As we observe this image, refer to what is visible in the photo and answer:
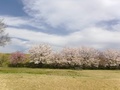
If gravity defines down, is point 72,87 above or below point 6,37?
below

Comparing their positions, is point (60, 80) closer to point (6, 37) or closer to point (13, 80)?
point (13, 80)

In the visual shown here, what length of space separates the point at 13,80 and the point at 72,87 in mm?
7024

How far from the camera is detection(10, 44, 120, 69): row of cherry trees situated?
110m

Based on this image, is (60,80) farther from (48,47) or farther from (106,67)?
(48,47)

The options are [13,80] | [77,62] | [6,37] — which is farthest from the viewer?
[77,62]

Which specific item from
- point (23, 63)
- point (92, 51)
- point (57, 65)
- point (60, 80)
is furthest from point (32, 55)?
point (60, 80)

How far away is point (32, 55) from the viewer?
11819cm

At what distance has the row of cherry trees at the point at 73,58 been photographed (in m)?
110

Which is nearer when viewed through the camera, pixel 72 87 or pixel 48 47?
pixel 72 87

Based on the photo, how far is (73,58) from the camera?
11175 centimetres

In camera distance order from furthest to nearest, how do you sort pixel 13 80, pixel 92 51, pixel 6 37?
pixel 92 51, pixel 6 37, pixel 13 80

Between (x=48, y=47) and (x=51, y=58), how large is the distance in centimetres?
997

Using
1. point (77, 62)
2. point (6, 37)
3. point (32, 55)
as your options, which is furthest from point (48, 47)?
point (6, 37)

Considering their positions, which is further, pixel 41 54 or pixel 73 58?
pixel 41 54
